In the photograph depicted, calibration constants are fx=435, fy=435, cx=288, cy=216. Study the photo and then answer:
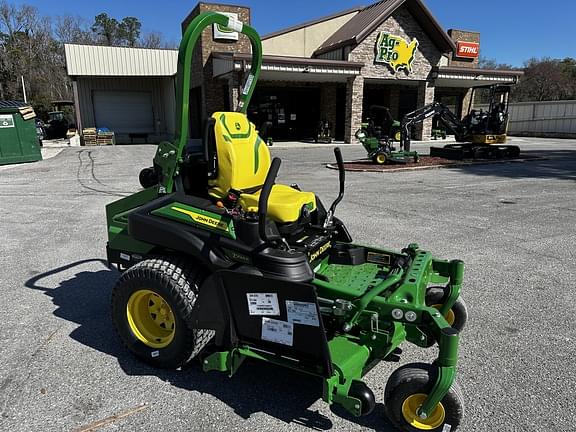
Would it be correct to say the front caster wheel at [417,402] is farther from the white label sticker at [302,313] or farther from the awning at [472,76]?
the awning at [472,76]

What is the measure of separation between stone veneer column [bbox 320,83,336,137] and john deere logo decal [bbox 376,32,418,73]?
3.37m

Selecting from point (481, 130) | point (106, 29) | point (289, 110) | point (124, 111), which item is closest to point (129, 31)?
point (106, 29)

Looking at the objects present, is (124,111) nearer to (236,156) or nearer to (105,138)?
(105,138)

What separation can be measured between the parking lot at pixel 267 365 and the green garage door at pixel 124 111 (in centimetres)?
2103

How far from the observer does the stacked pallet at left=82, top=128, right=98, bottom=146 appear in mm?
24516

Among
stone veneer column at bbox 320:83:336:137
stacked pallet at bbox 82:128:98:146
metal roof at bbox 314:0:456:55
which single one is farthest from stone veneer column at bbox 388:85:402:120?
stacked pallet at bbox 82:128:98:146

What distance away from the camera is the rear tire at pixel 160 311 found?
9.20ft

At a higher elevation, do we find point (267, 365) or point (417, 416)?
point (417, 416)

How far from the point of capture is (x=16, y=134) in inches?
599

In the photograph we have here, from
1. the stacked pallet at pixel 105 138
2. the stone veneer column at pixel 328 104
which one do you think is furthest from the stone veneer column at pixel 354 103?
the stacked pallet at pixel 105 138

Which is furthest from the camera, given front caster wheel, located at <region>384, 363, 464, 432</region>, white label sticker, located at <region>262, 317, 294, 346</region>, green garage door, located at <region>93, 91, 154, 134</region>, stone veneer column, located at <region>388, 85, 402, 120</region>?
green garage door, located at <region>93, 91, 154, 134</region>

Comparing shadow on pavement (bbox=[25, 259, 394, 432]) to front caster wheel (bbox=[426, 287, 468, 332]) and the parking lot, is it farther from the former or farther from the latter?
front caster wheel (bbox=[426, 287, 468, 332])

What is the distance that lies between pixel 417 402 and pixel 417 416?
75 mm

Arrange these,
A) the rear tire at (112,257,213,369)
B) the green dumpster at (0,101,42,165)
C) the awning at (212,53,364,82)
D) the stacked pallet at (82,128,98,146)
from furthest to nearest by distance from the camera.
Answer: the stacked pallet at (82,128,98,146) → the awning at (212,53,364,82) → the green dumpster at (0,101,42,165) → the rear tire at (112,257,213,369)
